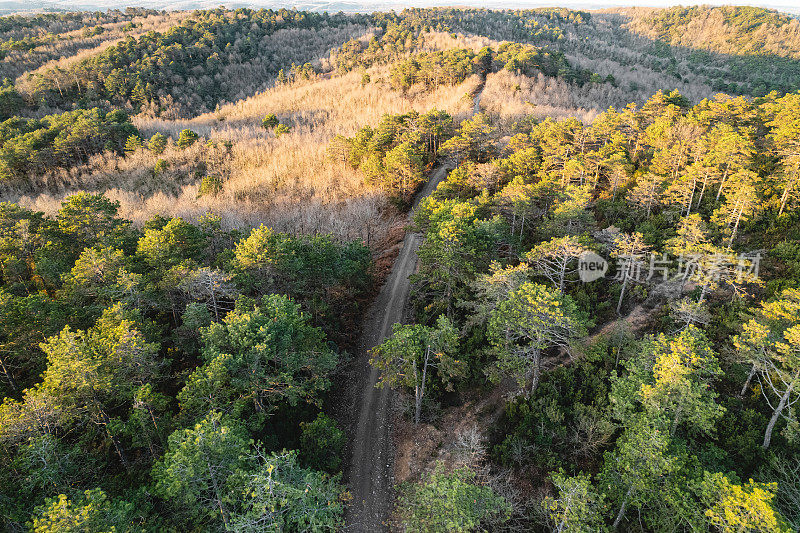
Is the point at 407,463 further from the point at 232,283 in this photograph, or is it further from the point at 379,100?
the point at 379,100

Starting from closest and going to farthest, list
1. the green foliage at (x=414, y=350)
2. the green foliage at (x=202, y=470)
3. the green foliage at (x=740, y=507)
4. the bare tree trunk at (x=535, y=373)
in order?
the green foliage at (x=740, y=507), the green foliage at (x=202, y=470), the green foliage at (x=414, y=350), the bare tree trunk at (x=535, y=373)

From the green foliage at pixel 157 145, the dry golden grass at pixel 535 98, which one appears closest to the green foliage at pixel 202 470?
the green foliage at pixel 157 145

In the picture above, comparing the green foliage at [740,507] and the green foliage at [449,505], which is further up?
the green foliage at [740,507]

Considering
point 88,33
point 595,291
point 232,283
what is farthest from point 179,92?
point 595,291

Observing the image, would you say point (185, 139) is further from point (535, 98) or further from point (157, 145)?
point (535, 98)

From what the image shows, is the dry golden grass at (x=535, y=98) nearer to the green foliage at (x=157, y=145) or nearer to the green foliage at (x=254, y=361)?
the green foliage at (x=254, y=361)

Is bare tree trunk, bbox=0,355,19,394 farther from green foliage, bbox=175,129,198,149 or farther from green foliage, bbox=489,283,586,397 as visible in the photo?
green foliage, bbox=175,129,198,149
